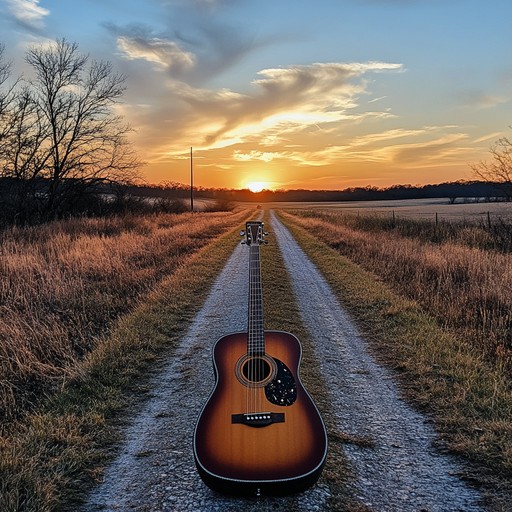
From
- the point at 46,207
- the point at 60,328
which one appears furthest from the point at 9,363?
the point at 46,207

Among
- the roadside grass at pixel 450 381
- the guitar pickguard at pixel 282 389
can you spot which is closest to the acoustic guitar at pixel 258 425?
the guitar pickguard at pixel 282 389

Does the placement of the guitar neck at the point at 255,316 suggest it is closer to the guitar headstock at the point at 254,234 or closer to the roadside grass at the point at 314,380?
the guitar headstock at the point at 254,234

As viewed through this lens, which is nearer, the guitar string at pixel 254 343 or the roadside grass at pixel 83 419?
the roadside grass at pixel 83 419

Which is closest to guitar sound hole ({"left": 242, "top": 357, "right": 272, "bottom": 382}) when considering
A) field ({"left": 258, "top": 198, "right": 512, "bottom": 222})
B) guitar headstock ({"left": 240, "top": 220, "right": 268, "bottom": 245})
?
guitar headstock ({"left": 240, "top": 220, "right": 268, "bottom": 245})

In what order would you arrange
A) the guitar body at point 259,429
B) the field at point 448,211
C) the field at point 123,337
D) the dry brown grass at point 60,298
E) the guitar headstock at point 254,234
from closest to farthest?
the guitar body at point 259,429 → the field at point 123,337 → the guitar headstock at point 254,234 → the dry brown grass at point 60,298 → the field at point 448,211

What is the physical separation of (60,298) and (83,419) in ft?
14.5

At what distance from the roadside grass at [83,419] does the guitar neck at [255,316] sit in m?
1.39

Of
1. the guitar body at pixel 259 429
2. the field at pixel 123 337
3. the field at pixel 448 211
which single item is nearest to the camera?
the guitar body at pixel 259 429

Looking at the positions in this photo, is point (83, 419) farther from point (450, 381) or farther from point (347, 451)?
point (450, 381)

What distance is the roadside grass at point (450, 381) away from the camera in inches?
126

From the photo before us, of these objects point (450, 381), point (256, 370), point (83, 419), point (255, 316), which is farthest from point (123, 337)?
point (450, 381)

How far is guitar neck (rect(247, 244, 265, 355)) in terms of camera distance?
3.37 metres

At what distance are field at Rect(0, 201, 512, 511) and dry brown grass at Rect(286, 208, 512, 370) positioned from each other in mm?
30

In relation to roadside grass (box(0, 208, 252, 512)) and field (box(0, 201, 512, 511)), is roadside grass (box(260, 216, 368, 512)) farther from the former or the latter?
roadside grass (box(0, 208, 252, 512))
